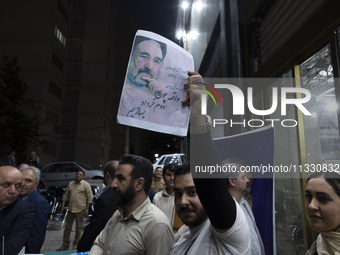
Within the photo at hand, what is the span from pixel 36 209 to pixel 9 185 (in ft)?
3.81

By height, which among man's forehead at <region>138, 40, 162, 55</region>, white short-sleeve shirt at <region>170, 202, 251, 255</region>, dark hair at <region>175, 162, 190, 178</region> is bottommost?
white short-sleeve shirt at <region>170, 202, 251, 255</region>

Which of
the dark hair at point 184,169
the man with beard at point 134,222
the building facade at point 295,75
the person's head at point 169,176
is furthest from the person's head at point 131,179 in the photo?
the person's head at point 169,176

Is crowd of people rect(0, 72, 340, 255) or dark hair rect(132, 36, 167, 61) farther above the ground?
dark hair rect(132, 36, 167, 61)

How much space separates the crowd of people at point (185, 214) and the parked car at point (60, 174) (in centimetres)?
1267

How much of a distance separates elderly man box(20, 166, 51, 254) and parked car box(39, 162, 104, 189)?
12117 millimetres

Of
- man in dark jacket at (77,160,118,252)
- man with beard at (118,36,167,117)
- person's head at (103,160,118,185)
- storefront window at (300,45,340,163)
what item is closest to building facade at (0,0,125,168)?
person's head at (103,160,118,185)

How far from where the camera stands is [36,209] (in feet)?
12.3

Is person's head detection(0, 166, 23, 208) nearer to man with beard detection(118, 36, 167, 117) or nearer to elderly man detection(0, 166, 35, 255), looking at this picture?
elderly man detection(0, 166, 35, 255)

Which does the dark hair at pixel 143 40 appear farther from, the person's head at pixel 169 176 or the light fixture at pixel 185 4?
the light fixture at pixel 185 4

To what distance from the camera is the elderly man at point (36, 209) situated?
3537 mm

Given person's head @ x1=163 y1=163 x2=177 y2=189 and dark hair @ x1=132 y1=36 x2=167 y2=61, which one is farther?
person's head @ x1=163 y1=163 x2=177 y2=189

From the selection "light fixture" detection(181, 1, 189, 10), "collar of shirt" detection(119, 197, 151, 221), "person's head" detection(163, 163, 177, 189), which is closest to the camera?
"collar of shirt" detection(119, 197, 151, 221)

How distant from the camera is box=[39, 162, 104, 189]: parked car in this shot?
617 inches

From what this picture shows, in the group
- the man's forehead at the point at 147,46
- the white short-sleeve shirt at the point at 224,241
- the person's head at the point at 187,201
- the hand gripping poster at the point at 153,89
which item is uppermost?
the man's forehead at the point at 147,46
